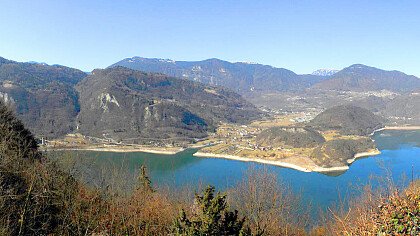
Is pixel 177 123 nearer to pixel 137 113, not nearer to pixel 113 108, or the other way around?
pixel 137 113

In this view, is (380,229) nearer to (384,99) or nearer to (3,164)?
(3,164)

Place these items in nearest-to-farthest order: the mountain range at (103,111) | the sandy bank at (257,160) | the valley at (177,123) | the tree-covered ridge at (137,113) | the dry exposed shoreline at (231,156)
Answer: the dry exposed shoreline at (231,156) < the sandy bank at (257,160) < the valley at (177,123) < the mountain range at (103,111) < the tree-covered ridge at (137,113)

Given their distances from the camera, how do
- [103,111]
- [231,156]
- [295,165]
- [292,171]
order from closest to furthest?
1. [292,171]
2. [295,165]
3. [231,156]
4. [103,111]

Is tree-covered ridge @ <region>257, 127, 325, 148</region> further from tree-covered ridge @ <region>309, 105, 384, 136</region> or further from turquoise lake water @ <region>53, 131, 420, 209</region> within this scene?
tree-covered ridge @ <region>309, 105, 384, 136</region>

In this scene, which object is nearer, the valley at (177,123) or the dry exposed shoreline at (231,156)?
the dry exposed shoreline at (231,156)

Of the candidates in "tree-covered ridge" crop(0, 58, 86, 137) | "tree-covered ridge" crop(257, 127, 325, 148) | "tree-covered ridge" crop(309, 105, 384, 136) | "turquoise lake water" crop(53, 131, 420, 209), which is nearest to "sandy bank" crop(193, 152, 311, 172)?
"turquoise lake water" crop(53, 131, 420, 209)

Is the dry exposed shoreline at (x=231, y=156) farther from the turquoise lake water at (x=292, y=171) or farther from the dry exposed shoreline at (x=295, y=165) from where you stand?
the turquoise lake water at (x=292, y=171)

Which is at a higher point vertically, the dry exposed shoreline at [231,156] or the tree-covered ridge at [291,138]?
the tree-covered ridge at [291,138]

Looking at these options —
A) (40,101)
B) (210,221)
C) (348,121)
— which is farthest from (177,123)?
(210,221)

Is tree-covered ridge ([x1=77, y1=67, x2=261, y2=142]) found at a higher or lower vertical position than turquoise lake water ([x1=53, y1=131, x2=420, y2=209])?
higher

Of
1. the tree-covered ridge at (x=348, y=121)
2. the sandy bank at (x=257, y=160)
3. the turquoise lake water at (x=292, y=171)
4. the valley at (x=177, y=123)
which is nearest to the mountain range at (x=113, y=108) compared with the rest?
the valley at (x=177, y=123)

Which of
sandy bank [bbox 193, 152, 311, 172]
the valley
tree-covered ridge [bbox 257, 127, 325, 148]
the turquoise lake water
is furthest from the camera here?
tree-covered ridge [bbox 257, 127, 325, 148]
